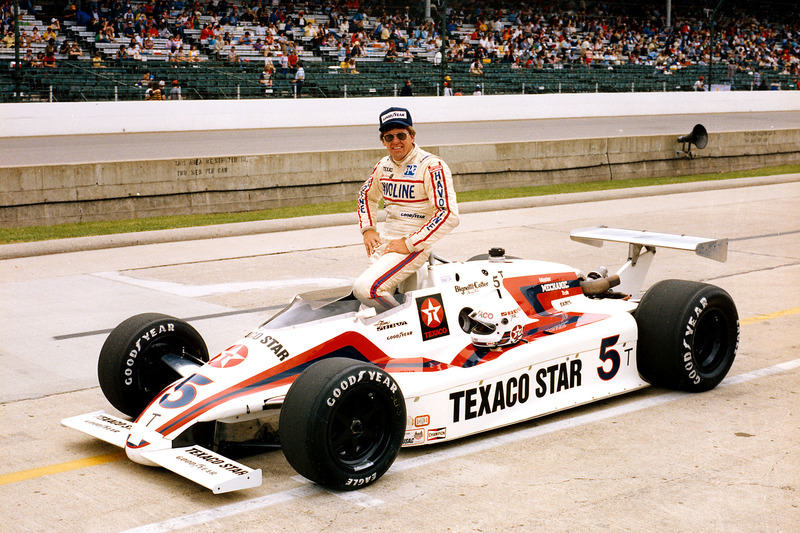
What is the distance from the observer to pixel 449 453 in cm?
538

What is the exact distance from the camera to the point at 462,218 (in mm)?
14906

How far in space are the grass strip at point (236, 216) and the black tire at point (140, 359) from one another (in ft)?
25.8

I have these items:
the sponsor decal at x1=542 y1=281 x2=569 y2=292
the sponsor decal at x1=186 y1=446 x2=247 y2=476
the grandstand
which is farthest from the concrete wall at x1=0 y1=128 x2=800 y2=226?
the grandstand

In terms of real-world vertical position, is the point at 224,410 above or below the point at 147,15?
below

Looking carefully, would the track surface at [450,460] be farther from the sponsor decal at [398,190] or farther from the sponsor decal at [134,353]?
the sponsor decal at [398,190]

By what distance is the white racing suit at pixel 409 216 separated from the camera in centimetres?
570

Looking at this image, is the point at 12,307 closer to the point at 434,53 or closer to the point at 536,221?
the point at 536,221

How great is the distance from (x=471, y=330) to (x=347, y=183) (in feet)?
39.2

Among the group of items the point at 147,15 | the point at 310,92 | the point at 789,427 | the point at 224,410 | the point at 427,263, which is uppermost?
the point at 147,15

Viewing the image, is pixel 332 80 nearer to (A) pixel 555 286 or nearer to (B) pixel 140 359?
(A) pixel 555 286

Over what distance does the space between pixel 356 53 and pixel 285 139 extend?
36.4 feet

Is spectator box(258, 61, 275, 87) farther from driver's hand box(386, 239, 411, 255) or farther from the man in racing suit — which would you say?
driver's hand box(386, 239, 411, 255)

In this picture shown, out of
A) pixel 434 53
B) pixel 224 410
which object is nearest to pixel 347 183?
pixel 224 410

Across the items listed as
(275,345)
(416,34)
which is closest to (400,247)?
(275,345)
